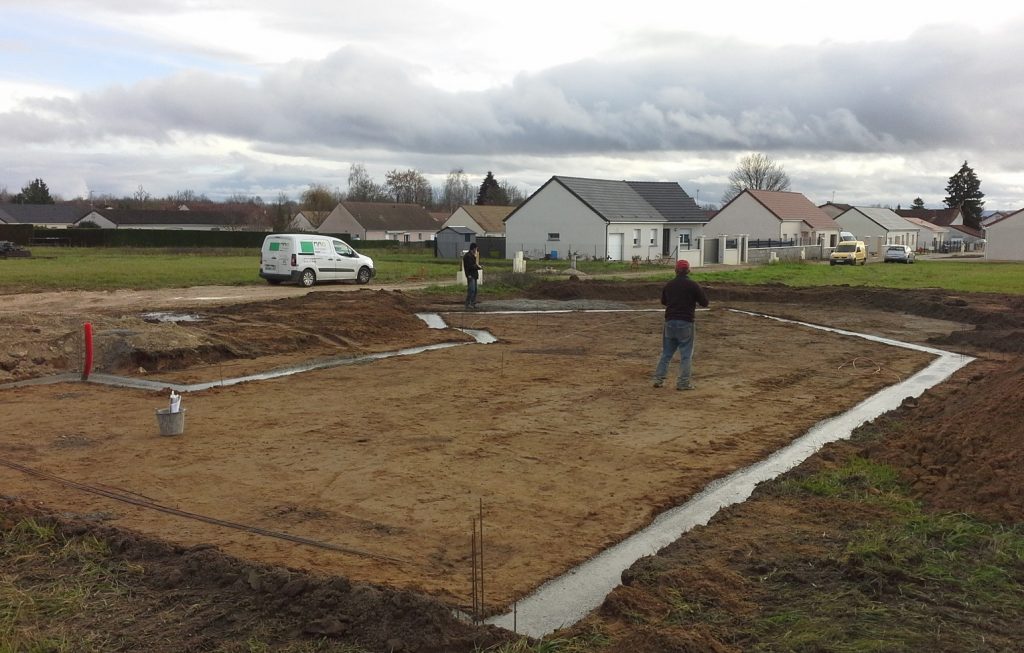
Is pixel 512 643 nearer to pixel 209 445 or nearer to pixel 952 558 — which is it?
pixel 952 558

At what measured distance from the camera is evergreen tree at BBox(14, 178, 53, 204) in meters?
115

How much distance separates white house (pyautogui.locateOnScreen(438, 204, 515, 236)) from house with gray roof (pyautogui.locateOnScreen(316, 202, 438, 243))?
4.98 meters

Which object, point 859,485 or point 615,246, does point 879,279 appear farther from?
point 859,485

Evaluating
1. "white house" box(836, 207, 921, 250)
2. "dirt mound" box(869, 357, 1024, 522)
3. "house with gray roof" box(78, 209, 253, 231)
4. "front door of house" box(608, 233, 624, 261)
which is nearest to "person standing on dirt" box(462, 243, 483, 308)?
"dirt mound" box(869, 357, 1024, 522)

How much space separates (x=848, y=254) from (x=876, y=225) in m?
41.7

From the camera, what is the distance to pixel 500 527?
6.83m

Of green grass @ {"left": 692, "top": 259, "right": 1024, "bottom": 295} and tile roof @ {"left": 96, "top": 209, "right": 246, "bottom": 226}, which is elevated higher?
tile roof @ {"left": 96, "top": 209, "right": 246, "bottom": 226}

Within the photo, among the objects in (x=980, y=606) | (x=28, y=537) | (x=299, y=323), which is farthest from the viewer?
(x=299, y=323)

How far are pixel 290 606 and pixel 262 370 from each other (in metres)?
10.1

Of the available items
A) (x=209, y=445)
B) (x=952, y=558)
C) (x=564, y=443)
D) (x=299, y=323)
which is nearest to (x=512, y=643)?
(x=952, y=558)

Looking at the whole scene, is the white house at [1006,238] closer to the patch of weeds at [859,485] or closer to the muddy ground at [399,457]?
the muddy ground at [399,457]

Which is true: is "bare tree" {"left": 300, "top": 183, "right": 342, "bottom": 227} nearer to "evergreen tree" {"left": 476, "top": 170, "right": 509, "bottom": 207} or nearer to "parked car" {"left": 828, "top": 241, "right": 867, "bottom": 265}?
"evergreen tree" {"left": 476, "top": 170, "right": 509, "bottom": 207}

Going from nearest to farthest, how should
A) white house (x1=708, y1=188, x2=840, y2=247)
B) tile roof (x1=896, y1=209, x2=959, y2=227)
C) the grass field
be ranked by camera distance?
the grass field < white house (x1=708, y1=188, x2=840, y2=247) < tile roof (x1=896, y1=209, x2=959, y2=227)

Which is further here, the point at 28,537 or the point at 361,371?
the point at 361,371
